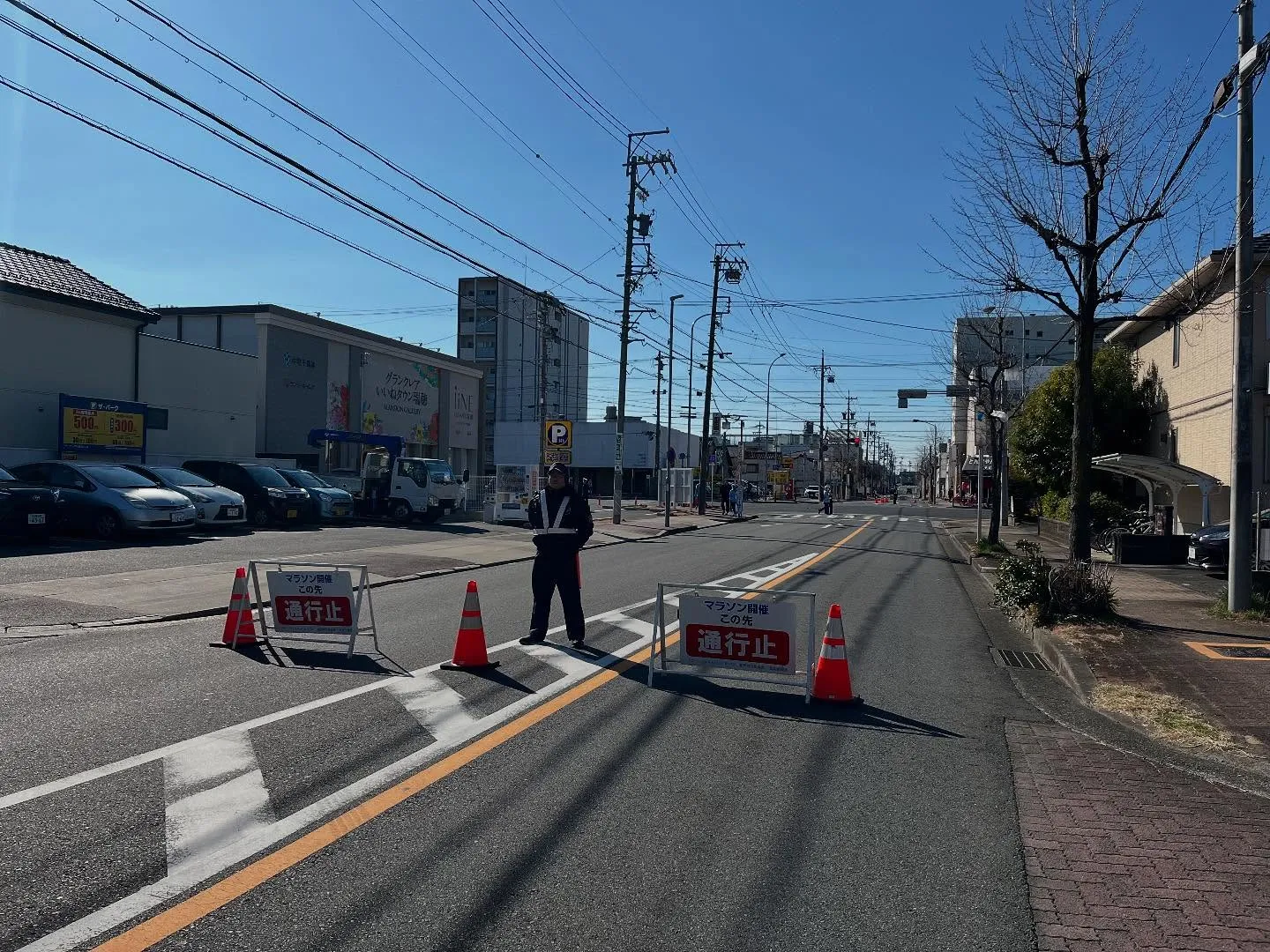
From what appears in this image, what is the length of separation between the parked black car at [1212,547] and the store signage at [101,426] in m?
25.9

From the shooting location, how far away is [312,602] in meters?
9.41

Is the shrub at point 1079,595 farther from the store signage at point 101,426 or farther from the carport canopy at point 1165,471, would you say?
the store signage at point 101,426

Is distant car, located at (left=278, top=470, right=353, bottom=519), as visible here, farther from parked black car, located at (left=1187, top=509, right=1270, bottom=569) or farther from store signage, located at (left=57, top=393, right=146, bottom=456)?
parked black car, located at (left=1187, top=509, right=1270, bottom=569)

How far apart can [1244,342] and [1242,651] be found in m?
3.67

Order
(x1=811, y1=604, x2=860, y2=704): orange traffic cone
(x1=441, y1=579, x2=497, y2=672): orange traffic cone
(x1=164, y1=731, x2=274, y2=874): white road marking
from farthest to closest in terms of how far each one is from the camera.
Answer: (x1=441, y1=579, x2=497, y2=672): orange traffic cone < (x1=811, y1=604, x2=860, y2=704): orange traffic cone < (x1=164, y1=731, x2=274, y2=874): white road marking

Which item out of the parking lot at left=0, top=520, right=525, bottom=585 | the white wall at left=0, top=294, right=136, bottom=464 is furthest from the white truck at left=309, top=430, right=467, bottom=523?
the white wall at left=0, top=294, right=136, bottom=464

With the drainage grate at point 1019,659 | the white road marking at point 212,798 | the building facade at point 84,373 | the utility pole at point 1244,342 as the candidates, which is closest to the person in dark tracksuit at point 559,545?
the white road marking at point 212,798

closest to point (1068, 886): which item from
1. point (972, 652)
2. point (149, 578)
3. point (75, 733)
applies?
Result: point (75, 733)

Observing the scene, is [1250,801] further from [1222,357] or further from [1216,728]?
[1222,357]

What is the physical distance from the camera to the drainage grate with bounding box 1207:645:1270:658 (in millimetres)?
9664

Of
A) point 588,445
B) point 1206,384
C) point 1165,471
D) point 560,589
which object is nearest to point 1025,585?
point 560,589

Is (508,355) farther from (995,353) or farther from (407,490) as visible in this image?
(995,353)

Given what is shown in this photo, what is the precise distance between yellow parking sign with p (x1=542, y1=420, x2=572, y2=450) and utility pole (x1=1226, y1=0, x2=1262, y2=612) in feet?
66.8

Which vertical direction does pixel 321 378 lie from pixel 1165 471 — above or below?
above
